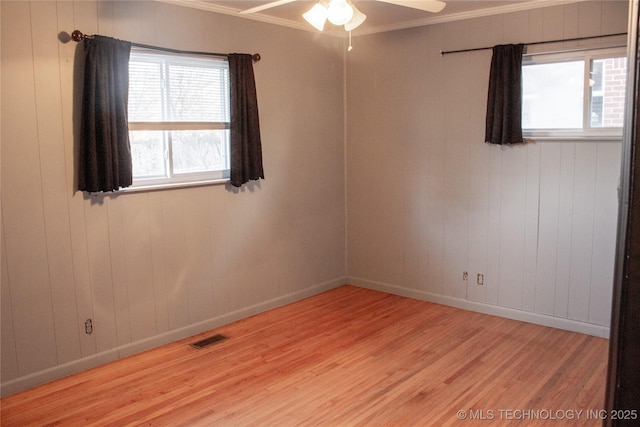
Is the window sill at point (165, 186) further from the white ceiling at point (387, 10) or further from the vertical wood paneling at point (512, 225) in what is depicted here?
the vertical wood paneling at point (512, 225)

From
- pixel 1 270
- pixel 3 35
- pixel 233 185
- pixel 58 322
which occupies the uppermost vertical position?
pixel 3 35

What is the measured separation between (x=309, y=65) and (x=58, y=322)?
3.01m

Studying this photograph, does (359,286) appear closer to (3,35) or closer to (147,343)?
(147,343)

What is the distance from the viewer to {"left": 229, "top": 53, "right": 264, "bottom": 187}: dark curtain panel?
438 cm

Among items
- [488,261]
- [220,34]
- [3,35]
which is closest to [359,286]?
[488,261]

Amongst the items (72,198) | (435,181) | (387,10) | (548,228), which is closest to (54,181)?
(72,198)

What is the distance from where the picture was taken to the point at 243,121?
4.44 metres

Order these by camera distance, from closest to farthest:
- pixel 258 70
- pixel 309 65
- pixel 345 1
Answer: pixel 345 1 → pixel 258 70 → pixel 309 65

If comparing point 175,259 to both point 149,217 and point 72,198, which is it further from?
point 72,198

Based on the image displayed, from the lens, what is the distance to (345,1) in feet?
9.27

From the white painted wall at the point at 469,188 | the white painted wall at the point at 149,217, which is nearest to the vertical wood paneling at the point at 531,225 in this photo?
the white painted wall at the point at 469,188

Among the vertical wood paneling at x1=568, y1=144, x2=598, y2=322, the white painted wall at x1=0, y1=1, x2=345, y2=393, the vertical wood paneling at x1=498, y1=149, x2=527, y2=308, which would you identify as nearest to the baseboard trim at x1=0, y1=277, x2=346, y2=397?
the white painted wall at x1=0, y1=1, x2=345, y2=393

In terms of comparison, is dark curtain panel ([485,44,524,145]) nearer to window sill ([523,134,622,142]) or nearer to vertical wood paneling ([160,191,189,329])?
window sill ([523,134,622,142])

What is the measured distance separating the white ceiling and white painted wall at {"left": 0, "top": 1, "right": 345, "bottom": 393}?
95 mm
